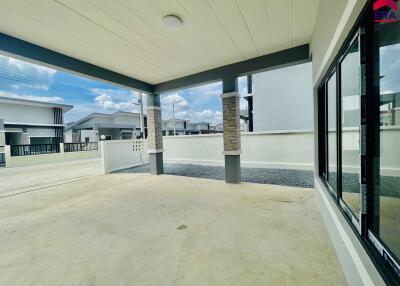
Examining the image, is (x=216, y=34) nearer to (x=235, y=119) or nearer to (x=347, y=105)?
(x=235, y=119)

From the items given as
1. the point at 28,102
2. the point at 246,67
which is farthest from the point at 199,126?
the point at 246,67

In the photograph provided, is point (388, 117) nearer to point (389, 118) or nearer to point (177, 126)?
point (389, 118)

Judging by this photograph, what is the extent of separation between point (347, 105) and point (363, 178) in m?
1.07

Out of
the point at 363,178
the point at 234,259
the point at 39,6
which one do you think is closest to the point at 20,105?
the point at 39,6

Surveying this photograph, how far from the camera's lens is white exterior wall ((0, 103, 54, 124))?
1067cm

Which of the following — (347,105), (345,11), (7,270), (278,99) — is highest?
(278,99)

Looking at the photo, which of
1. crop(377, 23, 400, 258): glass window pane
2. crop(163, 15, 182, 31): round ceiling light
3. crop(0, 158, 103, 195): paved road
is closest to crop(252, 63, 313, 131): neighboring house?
crop(163, 15, 182, 31): round ceiling light

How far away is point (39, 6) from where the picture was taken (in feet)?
7.76

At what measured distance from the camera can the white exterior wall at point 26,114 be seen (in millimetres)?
10666

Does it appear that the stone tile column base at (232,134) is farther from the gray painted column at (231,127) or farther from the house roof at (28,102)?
the house roof at (28,102)

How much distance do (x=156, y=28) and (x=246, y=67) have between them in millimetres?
2275

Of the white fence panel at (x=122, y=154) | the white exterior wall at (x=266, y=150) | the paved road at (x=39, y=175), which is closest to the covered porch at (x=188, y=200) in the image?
the paved road at (x=39, y=175)

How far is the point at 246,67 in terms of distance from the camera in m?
4.33

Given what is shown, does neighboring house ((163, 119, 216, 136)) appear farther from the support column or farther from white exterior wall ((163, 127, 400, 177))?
the support column
